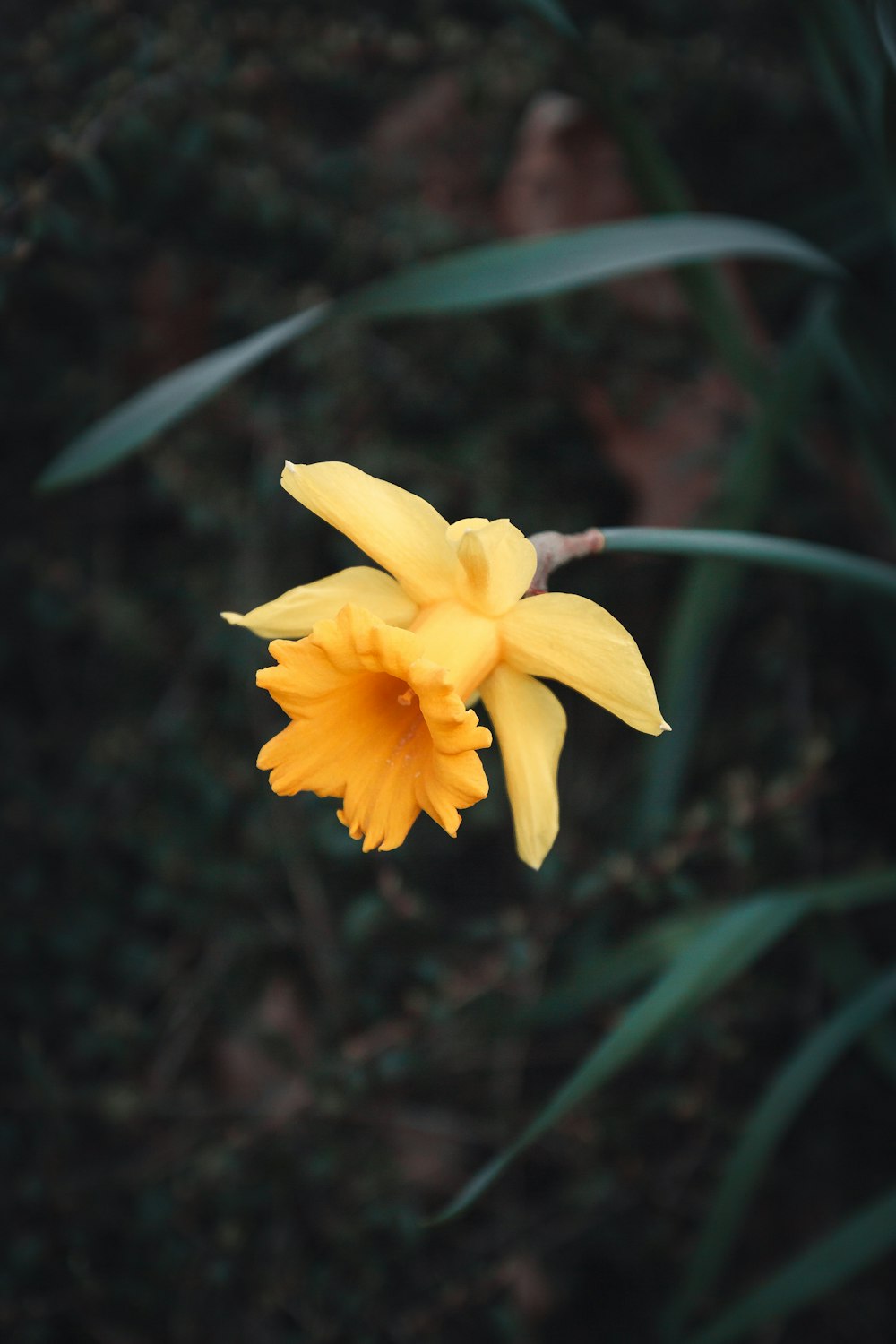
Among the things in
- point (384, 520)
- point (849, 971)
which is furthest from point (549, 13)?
point (849, 971)

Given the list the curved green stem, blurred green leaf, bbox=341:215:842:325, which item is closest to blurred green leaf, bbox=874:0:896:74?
blurred green leaf, bbox=341:215:842:325

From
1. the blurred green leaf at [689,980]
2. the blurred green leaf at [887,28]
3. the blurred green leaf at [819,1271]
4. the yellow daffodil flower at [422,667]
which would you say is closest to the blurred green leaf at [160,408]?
the yellow daffodil flower at [422,667]

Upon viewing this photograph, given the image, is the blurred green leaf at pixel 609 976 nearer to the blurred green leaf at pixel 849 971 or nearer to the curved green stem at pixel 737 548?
the blurred green leaf at pixel 849 971

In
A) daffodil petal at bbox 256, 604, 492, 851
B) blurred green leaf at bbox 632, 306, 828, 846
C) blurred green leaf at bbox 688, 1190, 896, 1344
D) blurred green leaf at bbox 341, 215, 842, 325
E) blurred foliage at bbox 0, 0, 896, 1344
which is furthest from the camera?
blurred green leaf at bbox 632, 306, 828, 846

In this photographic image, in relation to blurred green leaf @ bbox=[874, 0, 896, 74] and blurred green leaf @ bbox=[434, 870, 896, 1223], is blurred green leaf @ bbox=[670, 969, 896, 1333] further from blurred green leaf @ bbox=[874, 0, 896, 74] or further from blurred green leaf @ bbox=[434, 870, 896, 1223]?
blurred green leaf @ bbox=[874, 0, 896, 74]

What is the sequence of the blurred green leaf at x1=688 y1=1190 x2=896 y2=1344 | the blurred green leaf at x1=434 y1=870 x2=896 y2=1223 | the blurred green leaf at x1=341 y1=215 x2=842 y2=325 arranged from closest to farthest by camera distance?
the blurred green leaf at x1=434 y1=870 x2=896 y2=1223 < the blurred green leaf at x1=341 y1=215 x2=842 y2=325 < the blurred green leaf at x1=688 y1=1190 x2=896 y2=1344

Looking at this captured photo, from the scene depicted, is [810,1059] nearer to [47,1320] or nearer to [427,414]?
[47,1320]

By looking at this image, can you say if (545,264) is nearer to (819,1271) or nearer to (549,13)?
(549,13)
